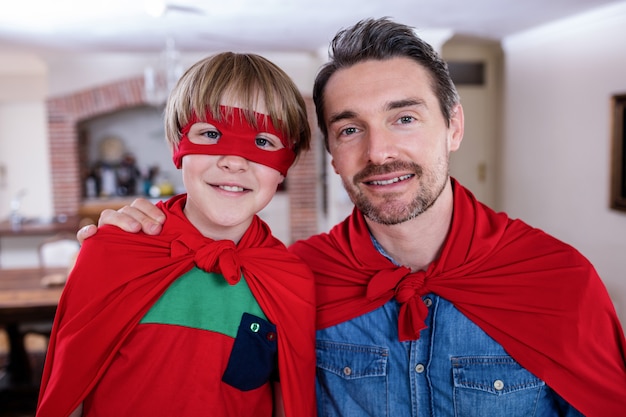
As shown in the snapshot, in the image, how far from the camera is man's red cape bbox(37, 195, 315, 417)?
47.4 inches

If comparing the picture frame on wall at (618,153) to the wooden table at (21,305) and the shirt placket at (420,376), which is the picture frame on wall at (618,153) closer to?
the shirt placket at (420,376)

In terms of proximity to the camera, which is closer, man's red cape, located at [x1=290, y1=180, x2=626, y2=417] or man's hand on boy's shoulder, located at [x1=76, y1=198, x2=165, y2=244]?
man's red cape, located at [x1=290, y1=180, x2=626, y2=417]

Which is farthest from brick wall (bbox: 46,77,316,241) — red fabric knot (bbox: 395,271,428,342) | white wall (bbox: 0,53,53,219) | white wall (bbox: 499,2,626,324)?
red fabric knot (bbox: 395,271,428,342)

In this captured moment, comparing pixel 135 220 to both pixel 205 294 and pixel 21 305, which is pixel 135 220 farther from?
pixel 21 305

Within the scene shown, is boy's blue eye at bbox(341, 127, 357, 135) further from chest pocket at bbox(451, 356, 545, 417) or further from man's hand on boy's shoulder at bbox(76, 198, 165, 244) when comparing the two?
chest pocket at bbox(451, 356, 545, 417)

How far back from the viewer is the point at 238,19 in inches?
170

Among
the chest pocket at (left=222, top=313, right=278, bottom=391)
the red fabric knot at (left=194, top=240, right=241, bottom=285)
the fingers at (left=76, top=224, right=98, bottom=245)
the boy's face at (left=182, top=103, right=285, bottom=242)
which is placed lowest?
the chest pocket at (left=222, top=313, right=278, bottom=391)

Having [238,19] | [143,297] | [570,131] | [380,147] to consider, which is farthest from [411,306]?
[570,131]

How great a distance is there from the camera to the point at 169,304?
1259 mm

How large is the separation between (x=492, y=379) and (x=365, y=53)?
2.74 feet

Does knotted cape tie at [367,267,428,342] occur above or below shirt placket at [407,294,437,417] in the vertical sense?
above

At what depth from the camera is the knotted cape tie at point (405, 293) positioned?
4.09ft

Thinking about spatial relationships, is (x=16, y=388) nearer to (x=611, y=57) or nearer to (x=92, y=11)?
(x=92, y=11)

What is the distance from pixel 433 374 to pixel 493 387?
0.44ft
